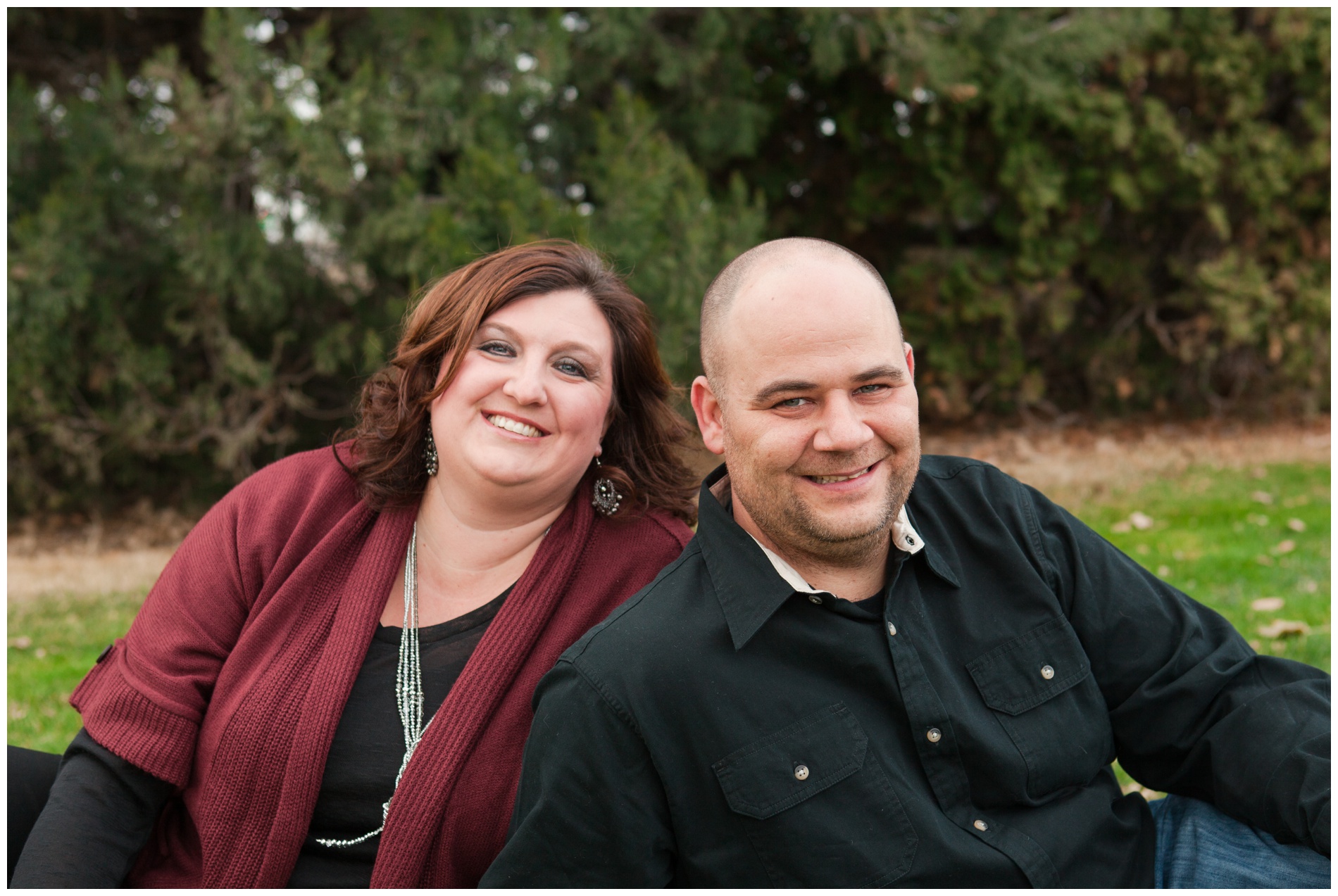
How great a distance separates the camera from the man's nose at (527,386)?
2.46 m

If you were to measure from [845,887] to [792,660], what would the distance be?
0.40m

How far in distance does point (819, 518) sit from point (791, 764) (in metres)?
0.46

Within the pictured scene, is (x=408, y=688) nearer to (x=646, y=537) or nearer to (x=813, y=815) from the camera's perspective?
(x=646, y=537)

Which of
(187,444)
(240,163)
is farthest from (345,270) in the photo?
(187,444)

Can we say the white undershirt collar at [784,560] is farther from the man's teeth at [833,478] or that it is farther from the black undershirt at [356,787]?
the black undershirt at [356,787]

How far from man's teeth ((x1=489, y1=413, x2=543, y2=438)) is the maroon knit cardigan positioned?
0.88 ft

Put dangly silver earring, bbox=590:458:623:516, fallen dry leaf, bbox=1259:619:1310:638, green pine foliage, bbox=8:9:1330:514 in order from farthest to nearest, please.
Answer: green pine foliage, bbox=8:9:1330:514, fallen dry leaf, bbox=1259:619:1310:638, dangly silver earring, bbox=590:458:623:516

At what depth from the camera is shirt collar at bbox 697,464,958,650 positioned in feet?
6.38

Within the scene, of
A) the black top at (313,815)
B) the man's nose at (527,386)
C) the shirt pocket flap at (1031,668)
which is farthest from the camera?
the man's nose at (527,386)

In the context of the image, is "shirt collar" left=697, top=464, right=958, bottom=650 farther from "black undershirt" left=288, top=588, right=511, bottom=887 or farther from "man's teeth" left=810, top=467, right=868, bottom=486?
"black undershirt" left=288, top=588, right=511, bottom=887

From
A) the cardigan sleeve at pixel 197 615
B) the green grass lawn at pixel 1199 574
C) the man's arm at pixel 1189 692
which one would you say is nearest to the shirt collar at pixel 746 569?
the man's arm at pixel 1189 692

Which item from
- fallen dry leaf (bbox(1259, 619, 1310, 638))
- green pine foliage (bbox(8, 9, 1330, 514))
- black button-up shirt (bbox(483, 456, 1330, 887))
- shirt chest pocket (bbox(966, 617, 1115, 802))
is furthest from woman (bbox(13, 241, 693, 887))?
green pine foliage (bbox(8, 9, 1330, 514))

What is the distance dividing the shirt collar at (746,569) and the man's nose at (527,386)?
1.68 feet

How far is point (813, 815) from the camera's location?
1882 millimetres
